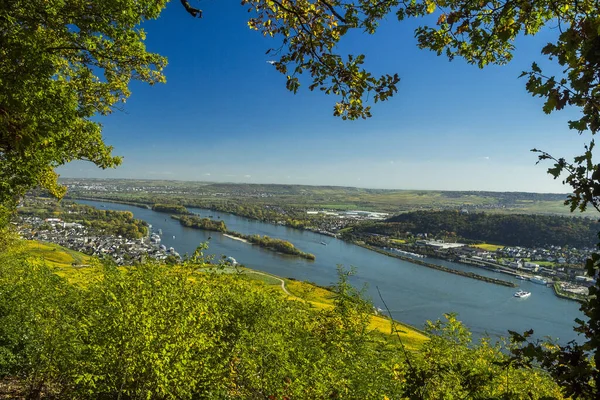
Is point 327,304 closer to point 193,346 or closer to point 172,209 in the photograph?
point 193,346

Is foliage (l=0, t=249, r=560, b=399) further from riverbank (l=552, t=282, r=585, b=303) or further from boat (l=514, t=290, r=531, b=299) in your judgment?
riverbank (l=552, t=282, r=585, b=303)

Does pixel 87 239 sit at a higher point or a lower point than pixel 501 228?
lower

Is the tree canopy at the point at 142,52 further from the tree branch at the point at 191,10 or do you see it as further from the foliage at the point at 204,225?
the foliage at the point at 204,225

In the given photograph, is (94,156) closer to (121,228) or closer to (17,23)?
(17,23)

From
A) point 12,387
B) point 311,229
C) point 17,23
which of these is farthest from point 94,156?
point 311,229

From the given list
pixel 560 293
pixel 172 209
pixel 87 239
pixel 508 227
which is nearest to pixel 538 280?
pixel 560 293

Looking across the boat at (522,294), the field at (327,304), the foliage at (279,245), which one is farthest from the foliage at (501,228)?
the field at (327,304)

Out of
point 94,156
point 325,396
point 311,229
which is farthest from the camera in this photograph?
point 311,229
